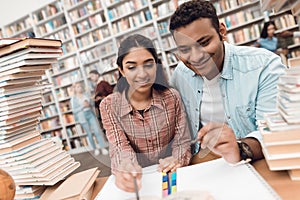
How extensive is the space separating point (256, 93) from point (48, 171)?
0.77m

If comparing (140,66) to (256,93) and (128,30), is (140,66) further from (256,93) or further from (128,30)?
(256,93)

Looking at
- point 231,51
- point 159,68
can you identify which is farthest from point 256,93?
point 159,68

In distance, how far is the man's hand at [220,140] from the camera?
2.12ft

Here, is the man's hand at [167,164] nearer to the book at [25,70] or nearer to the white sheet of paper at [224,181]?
the white sheet of paper at [224,181]

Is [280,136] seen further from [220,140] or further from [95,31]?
[95,31]

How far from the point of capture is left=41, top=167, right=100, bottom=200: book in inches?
30.1

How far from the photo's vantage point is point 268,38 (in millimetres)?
3480

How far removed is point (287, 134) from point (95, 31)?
977 millimetres

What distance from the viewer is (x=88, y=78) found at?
0.63 meters

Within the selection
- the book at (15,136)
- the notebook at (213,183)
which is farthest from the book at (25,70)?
the notebook at (213,183)

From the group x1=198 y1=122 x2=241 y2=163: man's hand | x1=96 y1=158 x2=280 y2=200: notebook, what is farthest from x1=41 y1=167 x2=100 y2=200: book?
x1=198 y1=122 x2=241 y2=163: man's hand

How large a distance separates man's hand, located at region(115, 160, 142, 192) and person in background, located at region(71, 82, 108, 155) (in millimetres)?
66

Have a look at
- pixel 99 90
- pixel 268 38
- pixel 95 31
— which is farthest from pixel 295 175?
pixel 268 38

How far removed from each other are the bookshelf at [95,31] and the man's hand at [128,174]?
0.12m
